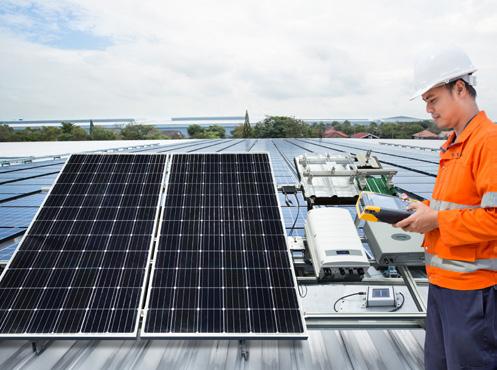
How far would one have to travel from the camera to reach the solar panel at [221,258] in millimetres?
3410

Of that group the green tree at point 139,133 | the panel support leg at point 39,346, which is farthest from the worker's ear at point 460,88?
the green tree at point 139,133

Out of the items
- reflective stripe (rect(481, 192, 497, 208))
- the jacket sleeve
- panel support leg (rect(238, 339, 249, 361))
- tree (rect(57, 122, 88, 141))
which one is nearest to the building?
tree (rect(57, 122, 88, 141))

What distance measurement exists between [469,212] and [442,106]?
0.85 metres

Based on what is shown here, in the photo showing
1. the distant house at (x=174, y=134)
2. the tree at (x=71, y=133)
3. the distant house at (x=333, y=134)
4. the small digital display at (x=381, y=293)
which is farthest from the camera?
the distant house at (x=333, y=134)

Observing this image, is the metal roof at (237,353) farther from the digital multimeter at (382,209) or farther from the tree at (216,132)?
the tree at (216,132)

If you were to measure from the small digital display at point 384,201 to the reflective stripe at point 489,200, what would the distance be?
2.39ft

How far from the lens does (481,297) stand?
231 centimetres

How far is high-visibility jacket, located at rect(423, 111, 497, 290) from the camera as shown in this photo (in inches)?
84.7

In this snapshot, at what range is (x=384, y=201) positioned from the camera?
296 cm

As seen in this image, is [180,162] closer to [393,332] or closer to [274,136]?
[393,332]

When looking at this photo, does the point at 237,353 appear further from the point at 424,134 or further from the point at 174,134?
the point at 174,134

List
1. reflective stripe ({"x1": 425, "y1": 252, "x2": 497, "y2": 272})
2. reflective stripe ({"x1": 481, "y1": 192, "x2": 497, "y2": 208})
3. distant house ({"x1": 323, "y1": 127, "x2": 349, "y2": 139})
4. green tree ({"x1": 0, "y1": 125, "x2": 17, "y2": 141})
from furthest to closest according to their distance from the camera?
distant house ({"x1": 323, "y1": 127, "x2": 349, "y2": 139})
green tree ({"x1": 0, "y1": 125, "x2": 17, "y2": 141})
reflective stripe ({"x1": 425, "y1": 252, "x2": 497, "y2": 272})
reflective stripe ({"x1": 481, "y1": 192, "x2": 497, "y2": 208})

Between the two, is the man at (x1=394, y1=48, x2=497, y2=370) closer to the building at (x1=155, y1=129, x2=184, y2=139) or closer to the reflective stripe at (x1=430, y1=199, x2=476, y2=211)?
the reflective stripe at (x1=430, y1=199, x2=476, y2=211)

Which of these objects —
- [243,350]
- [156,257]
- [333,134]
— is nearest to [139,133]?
[333,134]
